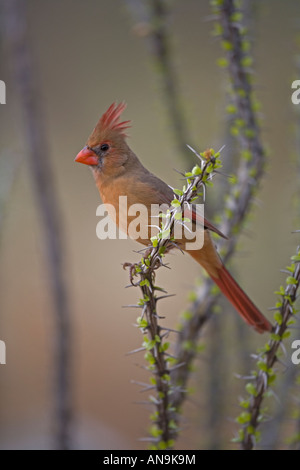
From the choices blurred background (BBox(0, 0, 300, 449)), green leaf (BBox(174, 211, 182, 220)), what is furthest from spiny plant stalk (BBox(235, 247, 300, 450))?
blurred background (BBox(0, 0, 300, 449))

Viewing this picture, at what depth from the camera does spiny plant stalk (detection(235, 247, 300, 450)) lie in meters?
1.35

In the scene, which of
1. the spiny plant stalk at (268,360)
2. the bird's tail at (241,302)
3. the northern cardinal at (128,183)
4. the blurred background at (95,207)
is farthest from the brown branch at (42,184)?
the spiny plant stalk at (268,360)

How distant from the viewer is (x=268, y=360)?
142cm

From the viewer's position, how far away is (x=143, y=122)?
403 centimetres

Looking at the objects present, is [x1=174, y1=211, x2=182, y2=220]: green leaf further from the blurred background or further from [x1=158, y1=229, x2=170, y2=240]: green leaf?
the blurred background

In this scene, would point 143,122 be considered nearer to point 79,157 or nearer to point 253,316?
point 79,157

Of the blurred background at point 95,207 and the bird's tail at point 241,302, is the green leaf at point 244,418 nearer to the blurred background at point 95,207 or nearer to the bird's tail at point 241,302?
the bird's tail at point 241,302

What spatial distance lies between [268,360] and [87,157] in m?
0.87

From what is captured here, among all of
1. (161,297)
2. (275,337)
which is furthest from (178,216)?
(275,337)

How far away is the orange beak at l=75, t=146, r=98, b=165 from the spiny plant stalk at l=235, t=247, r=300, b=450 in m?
0.76

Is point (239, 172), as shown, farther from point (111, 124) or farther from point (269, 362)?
point (269, 362)

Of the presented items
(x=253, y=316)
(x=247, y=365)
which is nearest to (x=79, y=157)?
(x=253, y=316)

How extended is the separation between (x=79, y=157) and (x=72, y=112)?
9.20ft

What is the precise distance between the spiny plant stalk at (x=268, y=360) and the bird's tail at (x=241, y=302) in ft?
0.56
